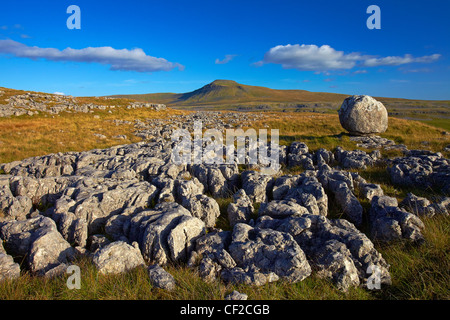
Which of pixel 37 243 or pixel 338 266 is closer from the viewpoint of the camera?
pixel 338 266

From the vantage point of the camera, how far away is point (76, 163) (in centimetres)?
1564

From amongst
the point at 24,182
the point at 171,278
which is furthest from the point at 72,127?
the point at 171,278

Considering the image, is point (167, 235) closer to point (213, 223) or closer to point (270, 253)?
point (213, 223)

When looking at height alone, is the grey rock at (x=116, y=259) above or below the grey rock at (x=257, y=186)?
below

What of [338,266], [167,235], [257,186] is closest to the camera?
[338,266]

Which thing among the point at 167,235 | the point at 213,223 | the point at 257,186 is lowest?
the point at 213,223

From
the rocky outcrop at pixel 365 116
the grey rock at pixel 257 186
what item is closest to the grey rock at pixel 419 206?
the grey rock at pixel 257 186

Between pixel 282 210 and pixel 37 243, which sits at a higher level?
pixel 282 210

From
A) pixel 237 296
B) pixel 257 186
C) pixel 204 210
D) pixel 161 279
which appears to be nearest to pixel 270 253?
pixel 237 296

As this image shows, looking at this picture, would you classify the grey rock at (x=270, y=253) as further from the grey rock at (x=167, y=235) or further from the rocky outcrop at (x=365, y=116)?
the rocky outcrop at (x=365, y=116)

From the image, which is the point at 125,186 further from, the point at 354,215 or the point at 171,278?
the point at 354,215

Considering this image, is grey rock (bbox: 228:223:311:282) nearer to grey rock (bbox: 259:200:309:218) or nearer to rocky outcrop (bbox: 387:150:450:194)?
grey rock (bbox: 259:200:309:218)

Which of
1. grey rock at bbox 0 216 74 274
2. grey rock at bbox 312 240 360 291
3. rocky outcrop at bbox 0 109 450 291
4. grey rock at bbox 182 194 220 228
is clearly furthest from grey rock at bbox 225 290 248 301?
grey rock at bbox 0 216 74 274

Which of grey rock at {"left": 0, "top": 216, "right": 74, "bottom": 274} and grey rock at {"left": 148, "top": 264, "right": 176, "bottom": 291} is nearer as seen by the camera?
grey rock at {"left": 148, "top": 264, "right": 176, "bottom": 291}
